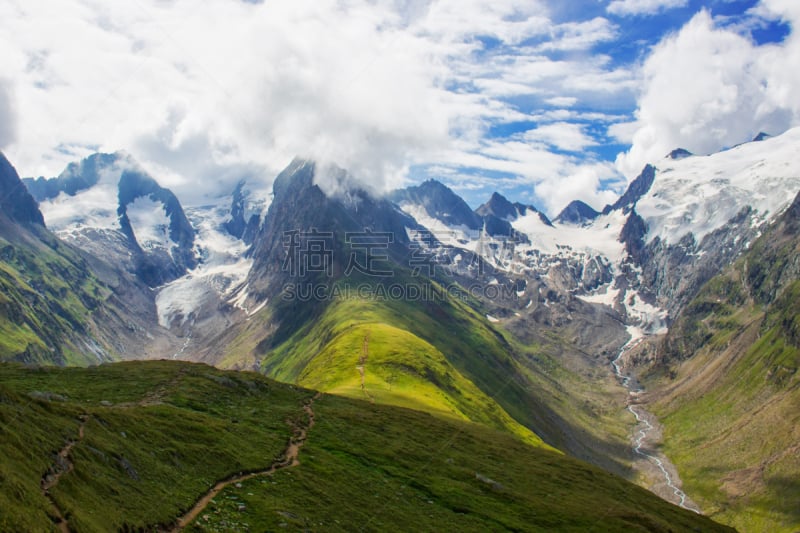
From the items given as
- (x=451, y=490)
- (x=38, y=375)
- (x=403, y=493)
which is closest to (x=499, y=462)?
(x=451, y=490)

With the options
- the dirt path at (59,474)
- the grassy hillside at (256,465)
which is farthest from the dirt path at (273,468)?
the dirt path at (59,474)

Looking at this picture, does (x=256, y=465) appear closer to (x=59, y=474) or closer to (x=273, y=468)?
(x=273, y=468)

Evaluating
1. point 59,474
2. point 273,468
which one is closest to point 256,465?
point 273,468

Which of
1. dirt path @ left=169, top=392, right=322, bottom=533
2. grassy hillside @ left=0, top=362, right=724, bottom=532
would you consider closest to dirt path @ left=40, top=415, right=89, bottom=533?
grassy hillside @ left=0, top=362, right=724, bottom=532

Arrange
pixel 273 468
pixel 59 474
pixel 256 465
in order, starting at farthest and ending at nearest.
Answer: pixel 273 468 → pixel 256 465 → pixel 59 474

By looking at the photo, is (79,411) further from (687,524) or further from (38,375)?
(687,524)
